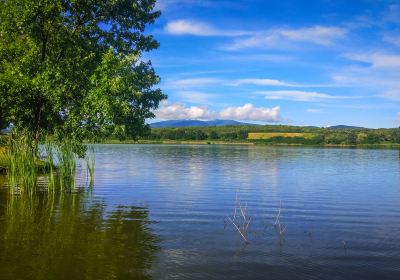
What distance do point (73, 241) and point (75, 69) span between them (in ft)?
61.9

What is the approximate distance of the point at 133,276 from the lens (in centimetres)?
1366

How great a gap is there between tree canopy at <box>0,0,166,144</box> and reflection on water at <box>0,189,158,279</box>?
7.13m

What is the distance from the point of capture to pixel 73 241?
17.7 metres

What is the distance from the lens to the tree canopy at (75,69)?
98.4ft

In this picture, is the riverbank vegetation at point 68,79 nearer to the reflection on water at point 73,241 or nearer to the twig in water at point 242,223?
the reflection on water at point 73,241

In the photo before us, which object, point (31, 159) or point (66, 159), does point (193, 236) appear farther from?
point (31, 159)

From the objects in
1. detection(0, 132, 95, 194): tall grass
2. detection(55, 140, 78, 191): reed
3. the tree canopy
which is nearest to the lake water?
detection(0, 132, 95, 194): tall grass

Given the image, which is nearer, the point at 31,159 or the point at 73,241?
the point at 73,241

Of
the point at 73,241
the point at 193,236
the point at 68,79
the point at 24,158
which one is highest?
the point at 68,79

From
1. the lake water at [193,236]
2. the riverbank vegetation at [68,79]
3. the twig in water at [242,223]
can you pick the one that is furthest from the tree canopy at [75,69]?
the twig in water at [242,223]

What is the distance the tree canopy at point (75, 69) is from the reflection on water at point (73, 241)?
7.13 m

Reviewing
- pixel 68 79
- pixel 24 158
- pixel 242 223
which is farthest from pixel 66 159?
pixel 242 223

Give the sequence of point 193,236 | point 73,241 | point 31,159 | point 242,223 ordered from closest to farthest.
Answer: point 73,241 < point 193,236 < point 242,223 < point 31,159

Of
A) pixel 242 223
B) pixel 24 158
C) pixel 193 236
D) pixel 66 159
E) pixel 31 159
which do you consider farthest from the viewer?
pixel 66 159
